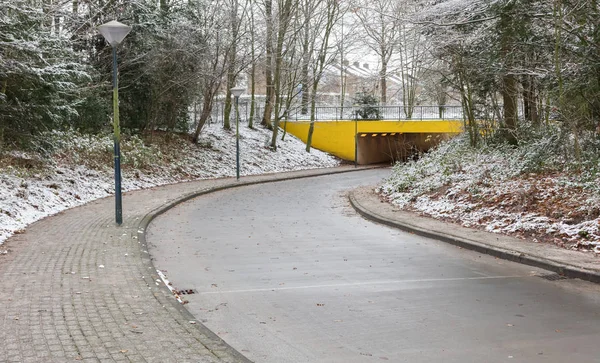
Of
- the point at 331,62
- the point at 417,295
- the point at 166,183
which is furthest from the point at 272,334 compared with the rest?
the point at 331,62

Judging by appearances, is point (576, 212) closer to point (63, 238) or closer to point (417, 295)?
point (417, 295)

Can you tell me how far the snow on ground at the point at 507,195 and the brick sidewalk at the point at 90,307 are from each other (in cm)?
701

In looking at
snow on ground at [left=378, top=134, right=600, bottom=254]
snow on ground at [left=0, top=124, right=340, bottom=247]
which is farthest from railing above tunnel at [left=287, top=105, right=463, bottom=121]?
snow on ground at [left=378, top=134, right=600, bottom=254]

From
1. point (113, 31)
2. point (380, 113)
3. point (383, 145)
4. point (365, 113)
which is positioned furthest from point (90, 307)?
point (383, 145)

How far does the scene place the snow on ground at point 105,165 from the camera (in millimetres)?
14992

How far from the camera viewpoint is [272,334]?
6078 millimetres

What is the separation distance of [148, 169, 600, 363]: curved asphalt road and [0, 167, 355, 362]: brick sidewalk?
43cm

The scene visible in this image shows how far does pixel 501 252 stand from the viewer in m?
10.2

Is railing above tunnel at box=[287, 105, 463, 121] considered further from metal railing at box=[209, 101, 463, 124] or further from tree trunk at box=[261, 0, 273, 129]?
tree trunk at box=[261, 0, 273, 129]

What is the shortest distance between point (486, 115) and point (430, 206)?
680 centimetres

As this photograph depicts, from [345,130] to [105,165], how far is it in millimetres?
23606

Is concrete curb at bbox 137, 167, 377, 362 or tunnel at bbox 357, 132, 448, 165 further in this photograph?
tunnel at bbox 357, 132, 448, 165

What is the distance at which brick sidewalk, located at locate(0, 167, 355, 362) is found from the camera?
5.18 m

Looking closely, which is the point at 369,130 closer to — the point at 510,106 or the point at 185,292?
the point at 510,106
